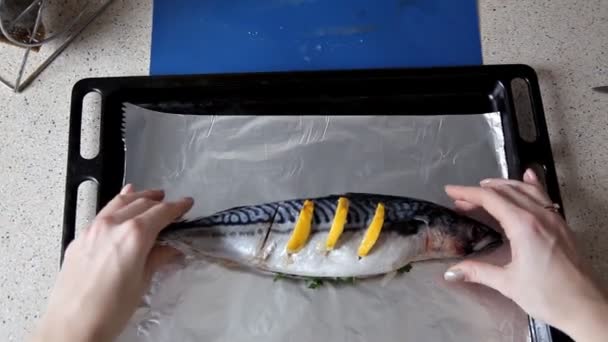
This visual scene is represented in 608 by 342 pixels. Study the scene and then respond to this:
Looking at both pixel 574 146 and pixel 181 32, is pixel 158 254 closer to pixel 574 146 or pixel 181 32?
pixel 181 32

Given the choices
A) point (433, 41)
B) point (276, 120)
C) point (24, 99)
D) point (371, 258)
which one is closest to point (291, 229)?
point (371, 258)

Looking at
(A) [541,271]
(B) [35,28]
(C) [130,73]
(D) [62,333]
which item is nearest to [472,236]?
(A) [541,271]

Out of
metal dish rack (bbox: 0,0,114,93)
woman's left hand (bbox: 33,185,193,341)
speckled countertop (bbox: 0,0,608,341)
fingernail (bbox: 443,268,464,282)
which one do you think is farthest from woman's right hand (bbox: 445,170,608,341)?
metal dish rack (bbox: 0,0,114,93)

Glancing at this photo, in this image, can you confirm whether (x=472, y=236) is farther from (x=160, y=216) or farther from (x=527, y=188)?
(x=160, y=216)

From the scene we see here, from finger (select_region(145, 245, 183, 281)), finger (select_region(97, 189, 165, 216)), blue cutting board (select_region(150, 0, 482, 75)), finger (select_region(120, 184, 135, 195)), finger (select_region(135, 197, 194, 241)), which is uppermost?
blue cutting board (select_region(150, 0, 482, 75))

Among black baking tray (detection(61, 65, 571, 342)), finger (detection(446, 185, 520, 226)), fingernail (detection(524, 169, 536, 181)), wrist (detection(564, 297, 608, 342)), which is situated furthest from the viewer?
black baking tray (detection(61, 65, 571, 342))

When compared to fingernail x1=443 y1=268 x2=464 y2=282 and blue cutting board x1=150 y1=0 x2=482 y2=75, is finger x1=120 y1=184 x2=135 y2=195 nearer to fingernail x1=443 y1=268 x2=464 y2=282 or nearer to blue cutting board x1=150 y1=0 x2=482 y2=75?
blue cutting board x1=150 y1=0 x2=482 y2=75

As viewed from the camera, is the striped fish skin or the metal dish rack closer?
the striped fish skin

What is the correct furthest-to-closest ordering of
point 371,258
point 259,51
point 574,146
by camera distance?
point 259,51, point 574,146, point 371,258
